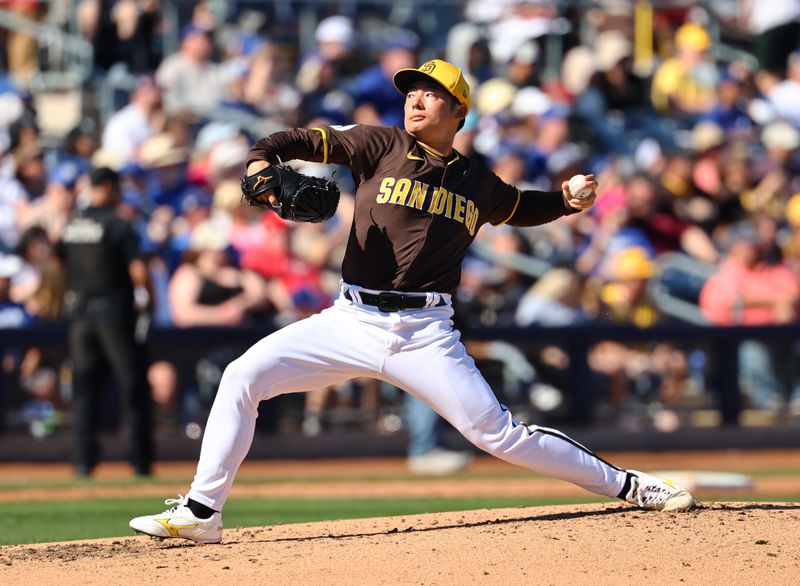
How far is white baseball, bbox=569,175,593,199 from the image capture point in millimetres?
6133

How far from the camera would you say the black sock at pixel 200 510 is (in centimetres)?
579

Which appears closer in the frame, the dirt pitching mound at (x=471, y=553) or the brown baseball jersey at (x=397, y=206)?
the dirt pitching mound at (x=471, y=553)

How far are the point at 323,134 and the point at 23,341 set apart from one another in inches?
253

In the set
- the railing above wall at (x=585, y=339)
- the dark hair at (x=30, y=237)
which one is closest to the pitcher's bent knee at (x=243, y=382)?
the railing above wall at (x=585, y=339)

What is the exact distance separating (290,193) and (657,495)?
222cm

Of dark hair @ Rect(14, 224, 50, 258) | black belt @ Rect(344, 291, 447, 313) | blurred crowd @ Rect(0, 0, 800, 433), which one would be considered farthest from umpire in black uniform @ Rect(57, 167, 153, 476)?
black belt @ Rect(344, 291, 447, 313)

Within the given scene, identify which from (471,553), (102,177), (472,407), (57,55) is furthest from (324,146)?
(57,55)

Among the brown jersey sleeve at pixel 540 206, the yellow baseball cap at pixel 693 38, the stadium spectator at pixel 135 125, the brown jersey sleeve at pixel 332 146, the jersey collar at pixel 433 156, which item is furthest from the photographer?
the yellow baseball cap at pixel 693 38

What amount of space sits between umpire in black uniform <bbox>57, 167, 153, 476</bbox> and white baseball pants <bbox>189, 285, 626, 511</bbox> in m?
4.72

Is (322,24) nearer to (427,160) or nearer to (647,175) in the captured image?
(647,175)

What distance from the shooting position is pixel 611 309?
503 inches

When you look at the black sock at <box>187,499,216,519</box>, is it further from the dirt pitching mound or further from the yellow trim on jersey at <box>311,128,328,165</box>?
the yellow trim on jersey at <box>311,128,328,165</box>

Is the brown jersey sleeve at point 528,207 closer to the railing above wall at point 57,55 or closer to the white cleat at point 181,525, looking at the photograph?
the white cleat at point 181,525

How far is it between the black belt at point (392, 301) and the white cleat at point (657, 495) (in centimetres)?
131
